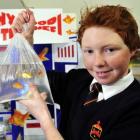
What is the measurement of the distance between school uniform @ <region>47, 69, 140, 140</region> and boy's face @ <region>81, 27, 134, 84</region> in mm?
52

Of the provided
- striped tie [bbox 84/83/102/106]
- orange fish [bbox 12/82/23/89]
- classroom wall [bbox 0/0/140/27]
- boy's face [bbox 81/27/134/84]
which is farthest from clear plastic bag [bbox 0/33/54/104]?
classroom wall [bbox 0/0/140/27]

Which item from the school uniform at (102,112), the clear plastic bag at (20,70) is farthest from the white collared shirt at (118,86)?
the clear plastic bag at (20,70)

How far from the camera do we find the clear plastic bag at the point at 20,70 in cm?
92

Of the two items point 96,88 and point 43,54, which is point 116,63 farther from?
point 43,54

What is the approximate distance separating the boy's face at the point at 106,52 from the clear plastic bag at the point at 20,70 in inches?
9.5

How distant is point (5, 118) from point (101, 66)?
26.3 inches

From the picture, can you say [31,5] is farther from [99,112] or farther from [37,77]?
[99,112]

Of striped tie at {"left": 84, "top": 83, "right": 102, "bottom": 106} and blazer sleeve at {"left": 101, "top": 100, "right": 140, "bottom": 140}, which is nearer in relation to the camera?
blazer sleeve at {"left": 101, "top": 100, "right": 140, "bottom": 140}

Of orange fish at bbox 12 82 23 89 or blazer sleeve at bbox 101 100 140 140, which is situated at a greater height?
orange fish at bbox 12 82 23 89

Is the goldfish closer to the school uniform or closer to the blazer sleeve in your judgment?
the school uniform

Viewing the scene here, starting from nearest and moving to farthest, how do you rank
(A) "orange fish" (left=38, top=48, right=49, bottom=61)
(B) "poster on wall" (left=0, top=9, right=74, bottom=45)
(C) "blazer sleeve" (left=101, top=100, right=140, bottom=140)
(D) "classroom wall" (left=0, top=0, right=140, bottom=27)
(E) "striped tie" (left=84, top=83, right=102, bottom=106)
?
1. (C) "blazer sleeve" (left=101, top=100, right=140, bottom=140)
2. (E) "striped tie" (left=84, top=83, right=102, bottom=106)
3. (B) "poster on wall" (left=0, top=9, right=74, bottom=45)
4. (A) "orange fish" (left=38, top=48, right=49, bottom=61)
5. (D) "classroom wall" (left=0, top=0, right=140, bottom=27)

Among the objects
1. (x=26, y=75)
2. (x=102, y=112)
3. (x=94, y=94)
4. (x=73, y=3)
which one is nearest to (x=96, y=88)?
(x=94, y=94)

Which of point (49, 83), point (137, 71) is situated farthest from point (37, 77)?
point (137, 71)

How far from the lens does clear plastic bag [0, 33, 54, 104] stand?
3.03 ft
